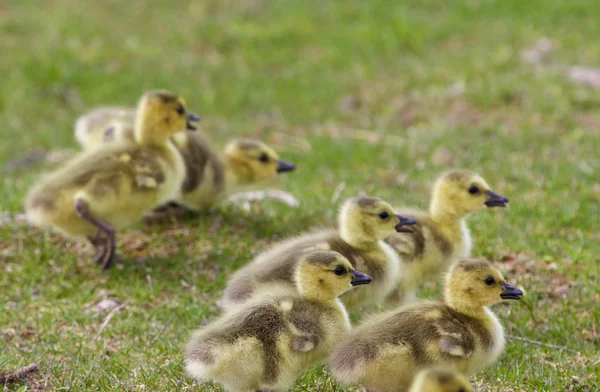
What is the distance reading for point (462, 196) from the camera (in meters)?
5.82

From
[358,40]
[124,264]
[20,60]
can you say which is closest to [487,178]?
[124,264]

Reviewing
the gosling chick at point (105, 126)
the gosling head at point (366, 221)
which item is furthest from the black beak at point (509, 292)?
the gosling chick at point (105, 126)

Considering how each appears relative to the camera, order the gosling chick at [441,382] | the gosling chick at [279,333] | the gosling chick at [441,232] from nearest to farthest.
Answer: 1. the gosling chick at [441,382]
2. the gosling chick at [279,333]
3. the gosling chick at [441,232]

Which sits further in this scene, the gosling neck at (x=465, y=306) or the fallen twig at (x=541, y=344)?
the fallen twig at (x=541, y=344)

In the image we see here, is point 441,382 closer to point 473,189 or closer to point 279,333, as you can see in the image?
point 279,333

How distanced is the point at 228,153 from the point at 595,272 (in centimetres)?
300

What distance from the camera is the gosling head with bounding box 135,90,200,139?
20.9 ft

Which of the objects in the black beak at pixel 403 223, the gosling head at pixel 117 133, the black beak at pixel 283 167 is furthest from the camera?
the black beak at pixel 283 167

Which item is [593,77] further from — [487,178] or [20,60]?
[20,60]

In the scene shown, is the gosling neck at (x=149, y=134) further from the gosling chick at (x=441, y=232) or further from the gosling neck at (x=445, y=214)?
the gosling neck at (x=445, y=214)

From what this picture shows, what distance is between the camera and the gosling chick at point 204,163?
6.89m

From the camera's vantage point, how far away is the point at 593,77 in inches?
412

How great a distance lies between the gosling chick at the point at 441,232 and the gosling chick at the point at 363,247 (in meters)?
0.25

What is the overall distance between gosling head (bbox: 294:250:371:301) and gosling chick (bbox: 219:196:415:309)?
1.79 feet
